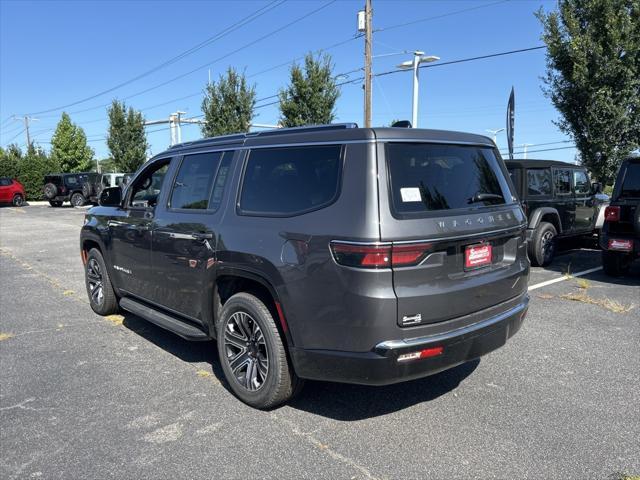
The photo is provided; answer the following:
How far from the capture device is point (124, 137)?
3247 centimetres

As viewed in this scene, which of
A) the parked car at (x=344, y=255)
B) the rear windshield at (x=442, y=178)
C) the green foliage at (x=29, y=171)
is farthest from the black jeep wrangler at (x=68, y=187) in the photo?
the rear windshield at (x=442, y=178)

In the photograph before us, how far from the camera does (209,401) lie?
3.68 m

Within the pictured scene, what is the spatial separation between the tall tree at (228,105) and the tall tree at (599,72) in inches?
495

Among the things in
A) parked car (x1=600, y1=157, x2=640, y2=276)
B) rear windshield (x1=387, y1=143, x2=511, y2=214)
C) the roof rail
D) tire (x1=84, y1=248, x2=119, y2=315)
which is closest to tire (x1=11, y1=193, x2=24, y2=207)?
tire (x1=84, y1=248, x2=119, y2=315)

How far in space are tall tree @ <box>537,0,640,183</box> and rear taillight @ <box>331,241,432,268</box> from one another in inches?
439

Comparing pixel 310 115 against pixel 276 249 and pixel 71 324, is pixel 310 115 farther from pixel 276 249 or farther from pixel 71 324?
pixel 276 249

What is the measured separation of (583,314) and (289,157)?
170 inches

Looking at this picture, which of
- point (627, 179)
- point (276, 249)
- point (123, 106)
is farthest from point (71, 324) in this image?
point (123, 106)

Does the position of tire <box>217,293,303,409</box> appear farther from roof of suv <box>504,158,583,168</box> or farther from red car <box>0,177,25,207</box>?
red car <box>0,177,25,207</box>

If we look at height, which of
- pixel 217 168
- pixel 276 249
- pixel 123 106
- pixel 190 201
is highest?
pixel 123 106

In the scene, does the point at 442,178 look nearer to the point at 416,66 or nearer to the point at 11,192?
the point at 416,66

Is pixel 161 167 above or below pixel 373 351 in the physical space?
above

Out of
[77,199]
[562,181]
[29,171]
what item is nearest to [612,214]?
[562,181]

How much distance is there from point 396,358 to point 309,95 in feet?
55.9
